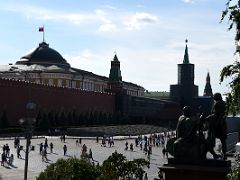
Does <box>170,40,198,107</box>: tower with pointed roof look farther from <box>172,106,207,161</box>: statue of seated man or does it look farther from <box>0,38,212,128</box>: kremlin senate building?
<box>172,106,207,161</box>: statue of seated man

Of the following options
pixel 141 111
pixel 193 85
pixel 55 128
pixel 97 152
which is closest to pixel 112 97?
pixel 141 111

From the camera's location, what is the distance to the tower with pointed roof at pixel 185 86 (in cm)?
10412

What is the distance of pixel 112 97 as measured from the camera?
76.9 meters

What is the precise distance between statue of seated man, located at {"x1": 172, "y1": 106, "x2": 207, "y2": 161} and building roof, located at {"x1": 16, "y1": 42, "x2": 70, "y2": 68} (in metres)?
72.4

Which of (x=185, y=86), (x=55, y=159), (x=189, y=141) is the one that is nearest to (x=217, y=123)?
(x=189, y=141)

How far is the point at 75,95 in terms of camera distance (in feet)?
207

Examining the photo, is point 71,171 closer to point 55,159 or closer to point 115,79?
point 55,159

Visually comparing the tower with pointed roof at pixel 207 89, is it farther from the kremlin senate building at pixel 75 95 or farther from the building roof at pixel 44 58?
the building roof at pixel 44 58

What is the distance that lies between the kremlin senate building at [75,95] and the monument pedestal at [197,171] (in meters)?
34.8

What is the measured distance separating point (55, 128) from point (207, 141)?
43263 mm

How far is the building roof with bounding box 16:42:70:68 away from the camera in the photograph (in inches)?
3214

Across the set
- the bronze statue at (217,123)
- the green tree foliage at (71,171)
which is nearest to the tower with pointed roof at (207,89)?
the green tree foliage at (71,171)

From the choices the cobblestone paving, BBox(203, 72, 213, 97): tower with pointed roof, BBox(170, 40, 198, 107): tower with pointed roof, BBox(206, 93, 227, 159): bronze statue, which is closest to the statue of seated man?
BBox(206, 93, 227, 159): bronze statue

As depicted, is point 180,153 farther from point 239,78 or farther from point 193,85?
point 193,85
